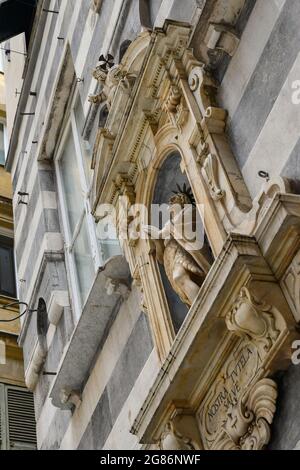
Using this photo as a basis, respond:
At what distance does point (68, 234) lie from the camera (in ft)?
34.8

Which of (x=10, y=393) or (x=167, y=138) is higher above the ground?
(x=10, y=393)

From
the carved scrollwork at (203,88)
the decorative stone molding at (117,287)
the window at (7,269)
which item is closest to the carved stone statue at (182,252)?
the carved scrollwork at (203,88)

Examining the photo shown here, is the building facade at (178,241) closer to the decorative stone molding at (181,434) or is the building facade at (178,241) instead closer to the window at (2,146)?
the decorative stone molding at (181,434)

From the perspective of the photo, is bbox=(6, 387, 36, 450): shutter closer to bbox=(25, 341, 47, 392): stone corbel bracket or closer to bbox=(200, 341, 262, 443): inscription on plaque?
bbox=(25, 341, 47, 392): stone corbel bracket

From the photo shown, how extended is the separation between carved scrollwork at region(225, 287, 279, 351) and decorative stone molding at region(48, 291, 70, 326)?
5.13m

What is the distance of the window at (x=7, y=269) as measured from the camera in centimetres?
1473

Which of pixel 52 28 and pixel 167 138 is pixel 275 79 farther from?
pixel 52 28

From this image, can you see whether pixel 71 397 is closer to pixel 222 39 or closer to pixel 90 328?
pixel 90 328

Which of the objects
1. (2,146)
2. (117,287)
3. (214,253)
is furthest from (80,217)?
(2,146)

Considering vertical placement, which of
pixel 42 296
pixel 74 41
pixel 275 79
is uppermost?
pixel 74 41

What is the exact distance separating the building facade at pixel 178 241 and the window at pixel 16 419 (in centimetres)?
205
